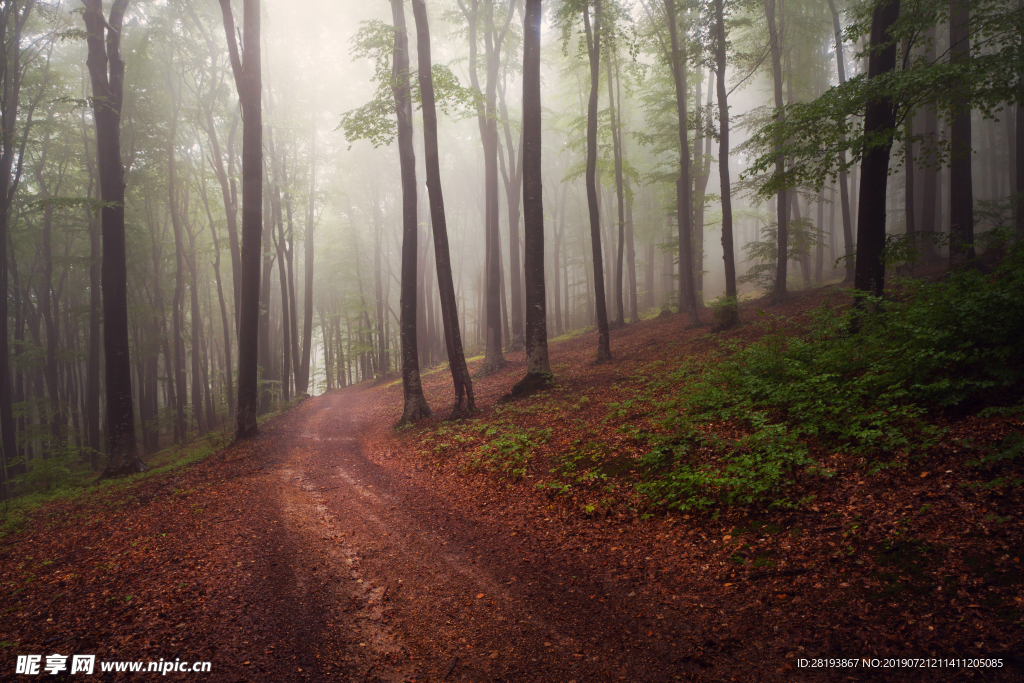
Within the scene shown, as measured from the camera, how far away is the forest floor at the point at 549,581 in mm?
3178

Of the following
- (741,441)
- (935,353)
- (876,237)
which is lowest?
(741,441)

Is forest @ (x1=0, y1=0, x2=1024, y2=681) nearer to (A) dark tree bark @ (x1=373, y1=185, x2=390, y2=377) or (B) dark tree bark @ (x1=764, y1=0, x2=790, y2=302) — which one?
(B) dark tree bark @ (x1=764, y1=0, x2=790, y2=302)

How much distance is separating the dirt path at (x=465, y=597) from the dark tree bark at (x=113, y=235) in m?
7.73

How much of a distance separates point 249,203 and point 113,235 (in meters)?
3.45

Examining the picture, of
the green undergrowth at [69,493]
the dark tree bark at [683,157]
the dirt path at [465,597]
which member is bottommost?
the green undergrowth at [69,493]

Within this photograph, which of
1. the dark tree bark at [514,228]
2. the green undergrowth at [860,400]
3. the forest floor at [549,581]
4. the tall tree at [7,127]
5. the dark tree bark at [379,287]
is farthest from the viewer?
the dark tree bark at [379,287]

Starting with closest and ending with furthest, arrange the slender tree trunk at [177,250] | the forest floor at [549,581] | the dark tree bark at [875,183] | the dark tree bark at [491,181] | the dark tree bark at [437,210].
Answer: the forest floor at [549,581] < the dark tree bark at [875,183] < the dark tree bark at [437,210] < the dark tree bark at [491,181] < the slender tree trunk at [177,250]

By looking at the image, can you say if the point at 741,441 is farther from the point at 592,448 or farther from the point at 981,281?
the point at 981,281

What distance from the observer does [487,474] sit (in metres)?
7.53

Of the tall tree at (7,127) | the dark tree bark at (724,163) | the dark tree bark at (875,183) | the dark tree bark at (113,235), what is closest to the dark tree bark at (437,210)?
the dark tree bark at (113,235)

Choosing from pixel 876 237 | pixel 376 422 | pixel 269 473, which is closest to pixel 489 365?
pixel 376 422

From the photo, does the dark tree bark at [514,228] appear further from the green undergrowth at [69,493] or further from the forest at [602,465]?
the green undergrowth at [69,493]

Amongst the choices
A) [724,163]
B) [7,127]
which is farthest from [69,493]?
[724,163]

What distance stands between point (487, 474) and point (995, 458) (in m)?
6.09
